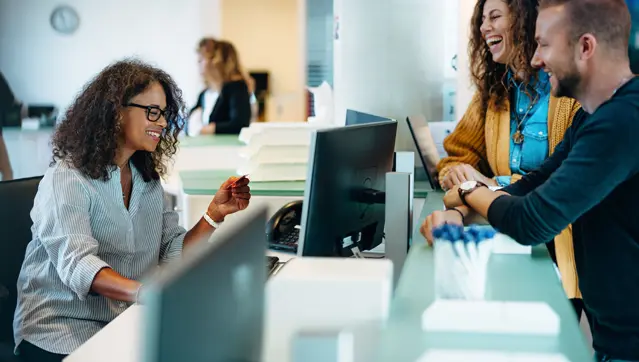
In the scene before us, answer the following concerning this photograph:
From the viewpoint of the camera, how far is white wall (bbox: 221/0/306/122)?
10.7 meters

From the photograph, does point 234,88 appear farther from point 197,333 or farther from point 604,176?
point 197,333

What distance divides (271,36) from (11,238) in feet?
27.9

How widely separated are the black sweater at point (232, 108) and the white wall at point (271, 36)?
4.22 meters

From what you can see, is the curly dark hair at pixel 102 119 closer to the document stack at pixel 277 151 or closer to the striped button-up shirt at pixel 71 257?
the striped button-up shirt at pixel 71 257

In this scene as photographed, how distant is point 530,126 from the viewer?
8.95 ft

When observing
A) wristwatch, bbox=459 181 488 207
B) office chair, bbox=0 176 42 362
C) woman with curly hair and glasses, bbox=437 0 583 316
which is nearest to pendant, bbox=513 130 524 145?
woman with curly hair and glasses, bbox=437 0 583 316

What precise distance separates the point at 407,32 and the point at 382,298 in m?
2.54

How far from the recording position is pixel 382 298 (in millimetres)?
1315

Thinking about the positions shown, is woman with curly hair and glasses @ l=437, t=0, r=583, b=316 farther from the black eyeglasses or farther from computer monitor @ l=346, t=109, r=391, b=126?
the black eyeglasses

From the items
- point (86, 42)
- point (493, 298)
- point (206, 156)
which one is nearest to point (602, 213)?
point (493, 298)

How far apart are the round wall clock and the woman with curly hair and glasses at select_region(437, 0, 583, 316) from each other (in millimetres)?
7174

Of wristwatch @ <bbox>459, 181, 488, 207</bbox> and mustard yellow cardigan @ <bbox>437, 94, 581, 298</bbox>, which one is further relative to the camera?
mustard yellow cardigan @ <bbox>437, 94, 581, 298</bbox>

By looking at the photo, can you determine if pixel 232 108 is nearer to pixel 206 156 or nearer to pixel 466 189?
pixel 206 156

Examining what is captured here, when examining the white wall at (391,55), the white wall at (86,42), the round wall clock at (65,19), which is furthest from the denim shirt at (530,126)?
the round wall clock at (65,19)
